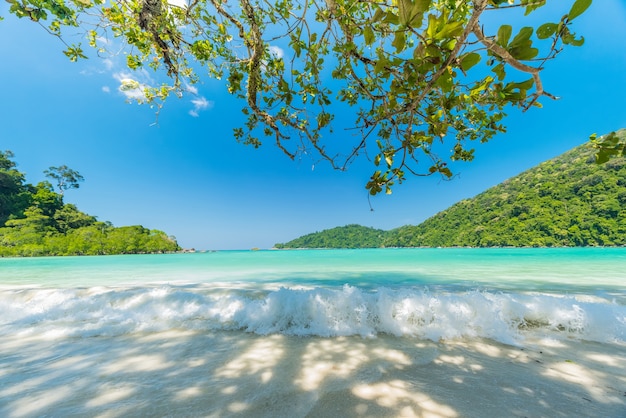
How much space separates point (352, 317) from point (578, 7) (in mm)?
3698

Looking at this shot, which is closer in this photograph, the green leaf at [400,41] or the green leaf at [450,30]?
the green leaf at [450,30]

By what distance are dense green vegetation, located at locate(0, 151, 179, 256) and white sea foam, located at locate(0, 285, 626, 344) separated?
1929 inches

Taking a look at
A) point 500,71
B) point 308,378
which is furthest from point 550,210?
point 308,378

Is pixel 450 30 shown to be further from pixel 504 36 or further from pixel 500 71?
pixel 500 71

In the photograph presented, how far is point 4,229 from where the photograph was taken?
37094 mm

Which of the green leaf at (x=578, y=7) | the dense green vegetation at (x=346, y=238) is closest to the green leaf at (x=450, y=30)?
the green leaf at (x=578, y=7)

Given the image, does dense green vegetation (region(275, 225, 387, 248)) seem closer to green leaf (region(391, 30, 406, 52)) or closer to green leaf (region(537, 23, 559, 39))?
green leaf (region(537, 23, 559, 39))

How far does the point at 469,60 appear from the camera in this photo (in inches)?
49.6

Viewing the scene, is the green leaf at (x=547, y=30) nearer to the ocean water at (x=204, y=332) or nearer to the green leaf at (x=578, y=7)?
the green leaf at (x=578, y=7)

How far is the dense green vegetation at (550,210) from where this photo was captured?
39.2 meters

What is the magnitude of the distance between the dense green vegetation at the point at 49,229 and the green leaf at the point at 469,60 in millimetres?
54624

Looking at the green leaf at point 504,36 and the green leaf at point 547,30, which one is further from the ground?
the green leaf at point 547,30

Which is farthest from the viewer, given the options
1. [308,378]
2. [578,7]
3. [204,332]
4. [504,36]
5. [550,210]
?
[550,210]

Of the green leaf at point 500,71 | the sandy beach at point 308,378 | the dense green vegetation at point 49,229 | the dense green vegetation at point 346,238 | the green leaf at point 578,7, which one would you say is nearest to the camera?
the green leaf at point 578,7
